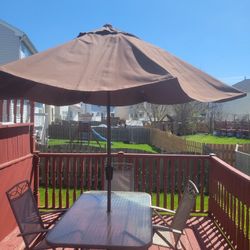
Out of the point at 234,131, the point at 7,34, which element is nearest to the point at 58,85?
the point at 7,34

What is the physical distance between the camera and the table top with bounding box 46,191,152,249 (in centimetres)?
297

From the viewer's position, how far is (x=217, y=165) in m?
5.95

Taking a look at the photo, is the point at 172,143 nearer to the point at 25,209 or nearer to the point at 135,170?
the point at 135,170

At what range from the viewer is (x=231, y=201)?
5.03 metres

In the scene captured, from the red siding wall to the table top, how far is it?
128 cm

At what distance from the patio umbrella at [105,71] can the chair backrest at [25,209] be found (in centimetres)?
77

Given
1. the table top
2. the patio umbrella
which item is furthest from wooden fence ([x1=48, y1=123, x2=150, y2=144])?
the patio umbrella

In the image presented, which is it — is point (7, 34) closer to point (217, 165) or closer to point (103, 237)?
point (217, 165)

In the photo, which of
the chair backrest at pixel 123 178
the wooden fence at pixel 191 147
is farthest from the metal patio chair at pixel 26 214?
the wooden fence at pixel 191 147

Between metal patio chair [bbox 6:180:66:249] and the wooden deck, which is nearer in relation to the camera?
metal patio chair [bbox 6:180:66:249]

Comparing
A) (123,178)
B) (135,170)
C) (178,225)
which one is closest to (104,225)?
(178,225)

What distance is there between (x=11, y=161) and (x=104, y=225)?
2.33 meters

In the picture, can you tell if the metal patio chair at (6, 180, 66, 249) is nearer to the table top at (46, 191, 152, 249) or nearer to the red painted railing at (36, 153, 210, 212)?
the table top at (46, 191, 152, 249)

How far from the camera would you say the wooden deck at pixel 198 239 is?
16.1ft
